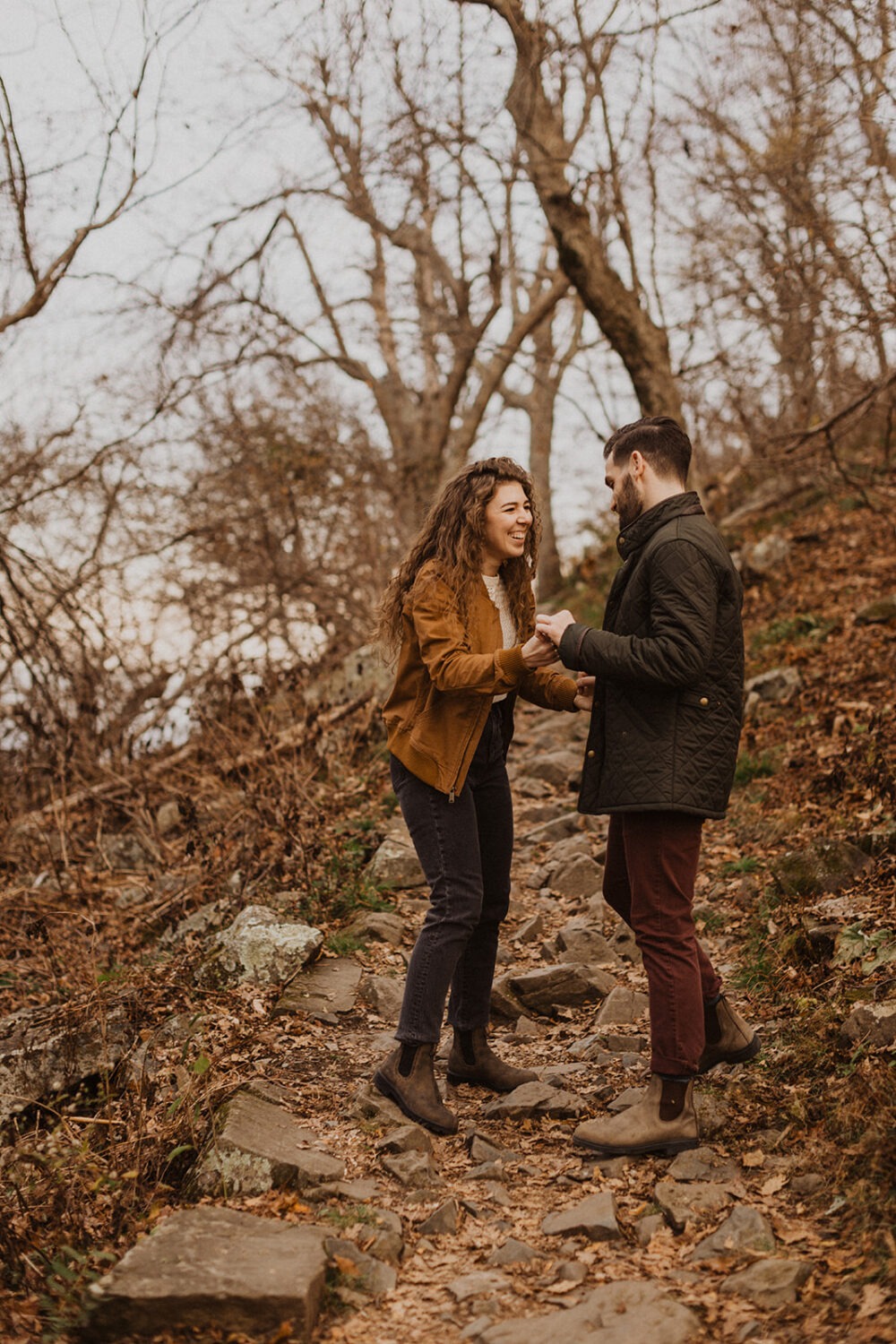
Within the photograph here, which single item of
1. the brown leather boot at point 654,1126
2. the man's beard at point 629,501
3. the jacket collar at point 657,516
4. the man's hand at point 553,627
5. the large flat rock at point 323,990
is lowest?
the brown leather boot at point 654,1126

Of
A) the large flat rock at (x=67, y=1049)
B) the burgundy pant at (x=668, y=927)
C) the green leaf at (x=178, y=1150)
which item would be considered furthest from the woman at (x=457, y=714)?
the large flat rock at (x=67, y=1049)

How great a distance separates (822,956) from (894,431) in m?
10.6

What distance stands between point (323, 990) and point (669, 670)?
2.60 meters

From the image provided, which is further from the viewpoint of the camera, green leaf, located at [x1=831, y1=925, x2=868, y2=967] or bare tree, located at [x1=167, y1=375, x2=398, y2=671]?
bare tree, located at [x1=167, y1=375, x2=398, y2=671]

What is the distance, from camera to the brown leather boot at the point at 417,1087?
386 centimetres

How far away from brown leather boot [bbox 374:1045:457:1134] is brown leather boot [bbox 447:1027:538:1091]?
32cm

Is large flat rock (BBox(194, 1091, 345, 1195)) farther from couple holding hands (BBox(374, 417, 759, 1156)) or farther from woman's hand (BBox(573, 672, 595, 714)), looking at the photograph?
woman's hand (BBox(573, 672, 595, 714))

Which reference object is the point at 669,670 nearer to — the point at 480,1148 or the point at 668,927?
the point at 668,927

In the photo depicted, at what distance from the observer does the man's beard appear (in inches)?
147

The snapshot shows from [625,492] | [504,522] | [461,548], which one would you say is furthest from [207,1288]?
[625,492]

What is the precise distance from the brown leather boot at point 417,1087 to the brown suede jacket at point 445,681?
3.04ft

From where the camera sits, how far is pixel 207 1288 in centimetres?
271

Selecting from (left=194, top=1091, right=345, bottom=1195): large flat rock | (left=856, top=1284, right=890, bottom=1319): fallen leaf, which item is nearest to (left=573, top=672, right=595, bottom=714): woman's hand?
(left=194, top=1091, right=345, bottom=1195): large flat rock

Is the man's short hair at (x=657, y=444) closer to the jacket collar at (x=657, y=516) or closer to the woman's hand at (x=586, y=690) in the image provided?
the jacket collar at (x=657, y=516)
